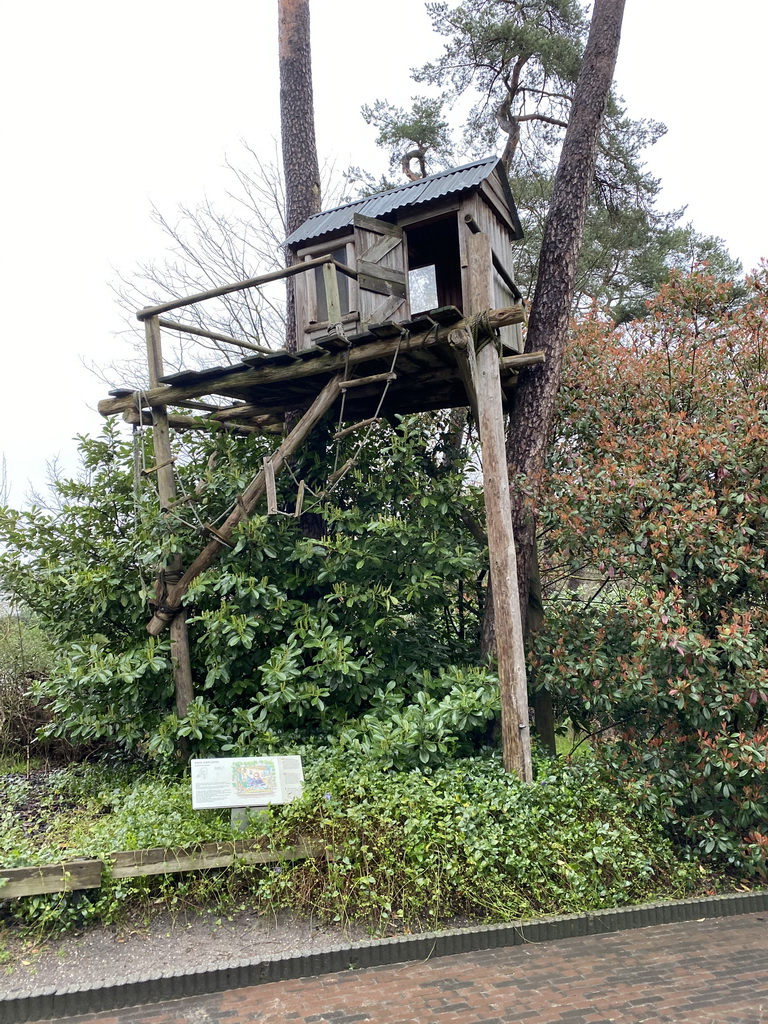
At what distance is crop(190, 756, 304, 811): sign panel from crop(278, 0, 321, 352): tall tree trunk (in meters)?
6.94

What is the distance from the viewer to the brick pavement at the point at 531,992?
12.4 feet

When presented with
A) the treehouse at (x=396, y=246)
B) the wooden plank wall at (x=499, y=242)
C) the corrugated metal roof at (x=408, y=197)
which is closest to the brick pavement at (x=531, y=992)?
the treehouse at (x=396, y=246)

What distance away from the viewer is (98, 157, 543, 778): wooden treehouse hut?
5.86 m

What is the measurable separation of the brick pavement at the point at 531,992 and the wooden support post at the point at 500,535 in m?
1.47

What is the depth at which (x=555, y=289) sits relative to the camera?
7574 millimetres

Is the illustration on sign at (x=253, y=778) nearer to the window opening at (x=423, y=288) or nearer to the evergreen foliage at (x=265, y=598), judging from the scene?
the evergreen foliage at (x=265, y=598)

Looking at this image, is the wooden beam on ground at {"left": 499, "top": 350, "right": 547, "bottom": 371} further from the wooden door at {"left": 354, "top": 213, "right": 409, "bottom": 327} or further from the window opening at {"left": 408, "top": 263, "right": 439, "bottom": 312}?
the window opening at {"left": 408, "top": 263, "right": 439, "bottom": 312}

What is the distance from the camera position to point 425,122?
13000mm

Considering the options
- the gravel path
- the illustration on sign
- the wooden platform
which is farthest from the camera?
the wooden platform

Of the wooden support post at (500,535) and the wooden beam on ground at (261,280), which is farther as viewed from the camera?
the wooden beam on ground at (261,280)

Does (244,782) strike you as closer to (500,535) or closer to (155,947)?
(155,947)

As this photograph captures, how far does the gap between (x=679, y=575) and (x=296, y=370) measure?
3.64 meters

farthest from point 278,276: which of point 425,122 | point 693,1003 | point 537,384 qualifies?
point 425,122

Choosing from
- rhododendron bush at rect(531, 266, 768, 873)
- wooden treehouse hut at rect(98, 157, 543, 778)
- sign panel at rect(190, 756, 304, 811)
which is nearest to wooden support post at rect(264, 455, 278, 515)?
wooden treehouse hut at rect(98, 157, 543, 778)
